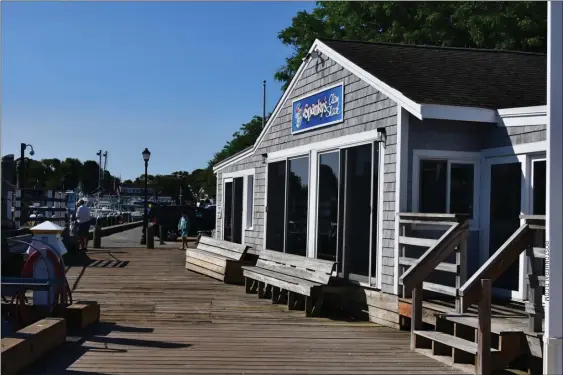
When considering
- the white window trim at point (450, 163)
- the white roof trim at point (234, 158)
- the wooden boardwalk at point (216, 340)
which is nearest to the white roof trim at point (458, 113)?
the white window trim at point (450, 163)

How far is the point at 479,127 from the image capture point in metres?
10.4

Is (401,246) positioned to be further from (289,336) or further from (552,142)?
(552,142)

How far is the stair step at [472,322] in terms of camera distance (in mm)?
6927

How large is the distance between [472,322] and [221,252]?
993 centimetres

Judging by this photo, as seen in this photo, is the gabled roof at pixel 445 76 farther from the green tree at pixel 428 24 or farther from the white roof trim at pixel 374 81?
the green tree at pixel 428 24

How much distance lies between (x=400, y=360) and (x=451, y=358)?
19.8 inches

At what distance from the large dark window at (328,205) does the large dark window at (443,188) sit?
79.4 inches

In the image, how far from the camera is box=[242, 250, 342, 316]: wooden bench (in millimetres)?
10891

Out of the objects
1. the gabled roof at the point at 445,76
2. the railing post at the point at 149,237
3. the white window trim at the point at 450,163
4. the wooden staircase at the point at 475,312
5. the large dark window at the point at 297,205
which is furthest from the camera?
the railing post at the point at 149,237

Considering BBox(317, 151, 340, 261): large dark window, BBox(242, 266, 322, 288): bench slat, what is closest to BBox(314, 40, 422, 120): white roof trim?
BBox(317, 151, 340, 261): large dark window

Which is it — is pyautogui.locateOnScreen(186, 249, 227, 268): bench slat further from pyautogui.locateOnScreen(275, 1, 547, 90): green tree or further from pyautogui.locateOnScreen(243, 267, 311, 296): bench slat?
pyautogui.locateOnScreen(275, 1, 547, 90): green tree

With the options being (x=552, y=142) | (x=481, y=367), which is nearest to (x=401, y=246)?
(x=481, y=367)

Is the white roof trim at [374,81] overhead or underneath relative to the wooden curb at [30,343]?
overhead

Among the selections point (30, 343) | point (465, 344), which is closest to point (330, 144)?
point (465, 344)
